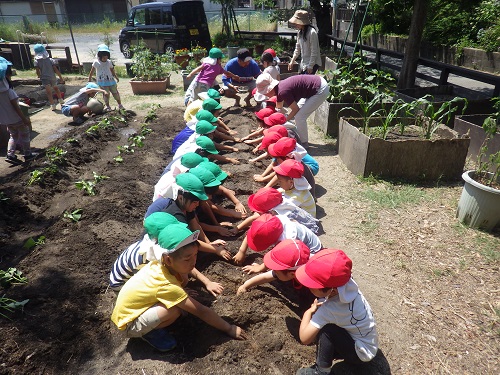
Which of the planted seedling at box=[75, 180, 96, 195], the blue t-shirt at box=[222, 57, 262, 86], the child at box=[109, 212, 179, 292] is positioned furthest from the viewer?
the blue t-shirt at box=[222, 57, 262, 86]

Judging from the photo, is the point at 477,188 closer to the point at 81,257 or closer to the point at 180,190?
the point at 180,190

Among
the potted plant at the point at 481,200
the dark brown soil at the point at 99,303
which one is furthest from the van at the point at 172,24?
the potted plant at the point at 481,200

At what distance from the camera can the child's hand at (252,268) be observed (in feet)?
10.4

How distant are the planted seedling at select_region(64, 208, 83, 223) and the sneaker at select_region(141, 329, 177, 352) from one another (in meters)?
2.14

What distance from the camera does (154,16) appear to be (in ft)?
52.8

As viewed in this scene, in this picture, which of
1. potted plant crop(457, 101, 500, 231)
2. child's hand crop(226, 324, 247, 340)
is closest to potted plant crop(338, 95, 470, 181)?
potted plant crop(457, 101, 500, 231)

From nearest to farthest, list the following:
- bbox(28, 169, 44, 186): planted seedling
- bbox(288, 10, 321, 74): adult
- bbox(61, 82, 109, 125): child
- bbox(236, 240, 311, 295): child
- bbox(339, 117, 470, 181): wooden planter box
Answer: bbox(236, 240, 311, 295): child, bbox(339, 117, 470, 181): wooden planter box, bbox(28, 169, 44, 186): planted seedling, bbox(288, 10, 321, 74): adult, bbox(61, 82, 109, 125): child

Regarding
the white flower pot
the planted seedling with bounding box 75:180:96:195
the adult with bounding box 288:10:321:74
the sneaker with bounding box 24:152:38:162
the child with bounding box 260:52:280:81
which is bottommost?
the sneaker with bounding box 24:152:38:162

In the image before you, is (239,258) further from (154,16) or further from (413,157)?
(154,16)

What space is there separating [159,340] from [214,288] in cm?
61

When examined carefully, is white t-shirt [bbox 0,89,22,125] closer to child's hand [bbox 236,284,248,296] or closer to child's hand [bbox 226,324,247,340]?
child's hand [bbox 236,284,248,296]

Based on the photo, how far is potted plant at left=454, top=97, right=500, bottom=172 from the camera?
5102 mm

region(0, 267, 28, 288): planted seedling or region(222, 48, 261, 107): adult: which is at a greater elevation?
region(222, 48, 261, 107): adult

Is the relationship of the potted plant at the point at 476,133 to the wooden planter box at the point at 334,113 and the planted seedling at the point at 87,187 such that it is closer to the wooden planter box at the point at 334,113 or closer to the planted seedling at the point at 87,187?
the wooden planter box at the point at 334,113
